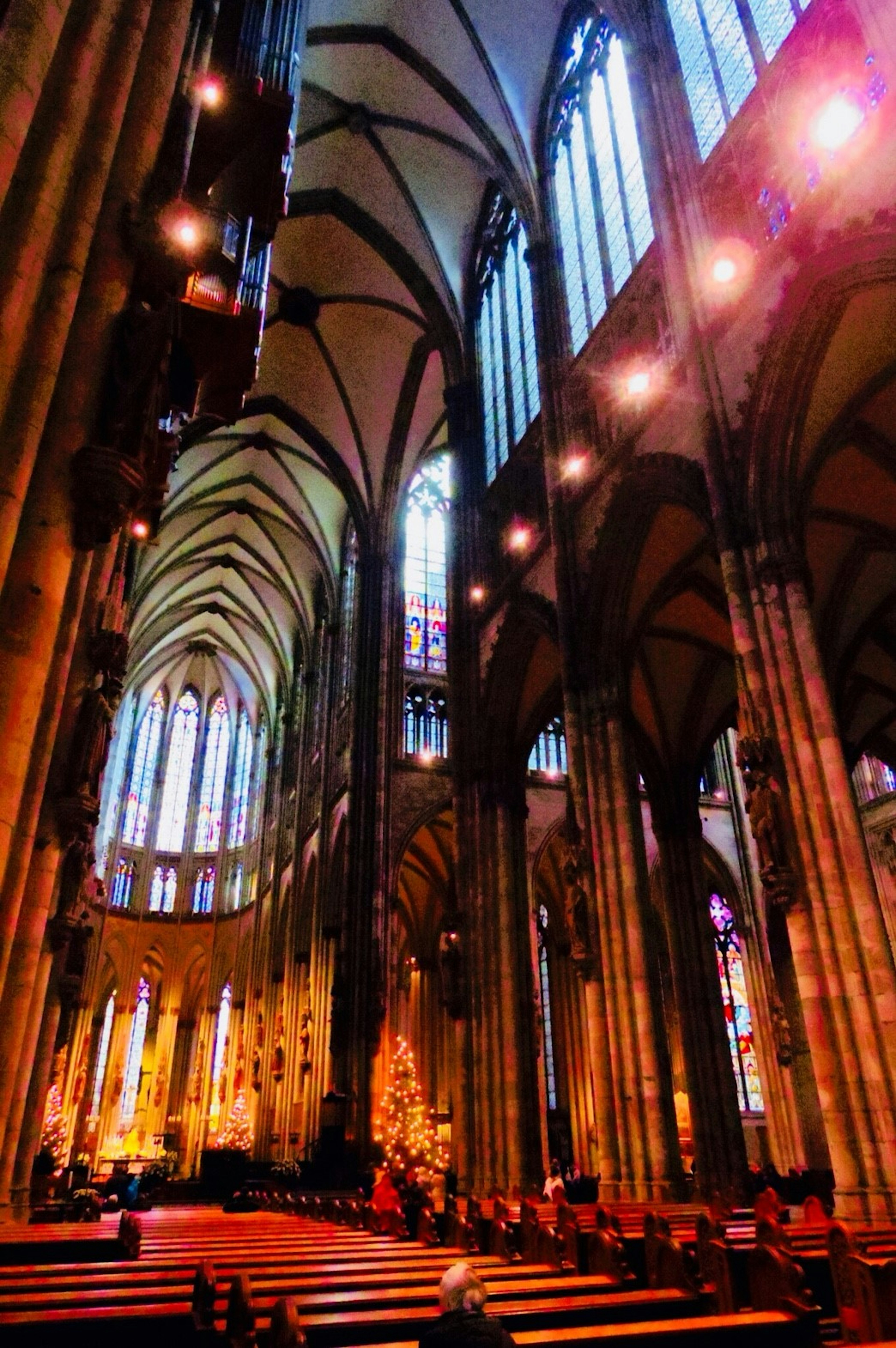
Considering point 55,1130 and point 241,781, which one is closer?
point 55,1130

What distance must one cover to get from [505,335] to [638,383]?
737cm

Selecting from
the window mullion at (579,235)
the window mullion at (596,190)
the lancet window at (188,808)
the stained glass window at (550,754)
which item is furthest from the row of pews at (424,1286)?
the lancet window at (188,808)

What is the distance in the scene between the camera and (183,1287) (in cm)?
456

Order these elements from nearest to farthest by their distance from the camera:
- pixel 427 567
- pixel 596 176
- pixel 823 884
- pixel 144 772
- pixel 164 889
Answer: pixel 823 884 < pixel 596 176 < pixel 427 567 < pixel 164 889 < pixel 144 772

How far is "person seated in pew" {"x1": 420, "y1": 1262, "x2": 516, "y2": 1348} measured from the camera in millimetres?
3016

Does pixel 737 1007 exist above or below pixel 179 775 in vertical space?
below

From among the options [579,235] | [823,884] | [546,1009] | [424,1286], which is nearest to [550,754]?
[546,1009]

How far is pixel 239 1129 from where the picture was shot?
33875 mm

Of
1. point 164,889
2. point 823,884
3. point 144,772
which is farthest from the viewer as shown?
point 144,772

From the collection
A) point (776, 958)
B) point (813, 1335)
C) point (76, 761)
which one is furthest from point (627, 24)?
point (776, 958)

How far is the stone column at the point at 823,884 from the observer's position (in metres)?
8.42

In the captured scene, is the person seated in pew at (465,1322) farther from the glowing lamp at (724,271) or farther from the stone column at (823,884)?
the glowing lamp at (724,271)

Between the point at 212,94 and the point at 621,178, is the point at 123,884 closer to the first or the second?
the point at 621,178

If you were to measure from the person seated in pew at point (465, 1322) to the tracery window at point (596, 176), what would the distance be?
1487 cm
